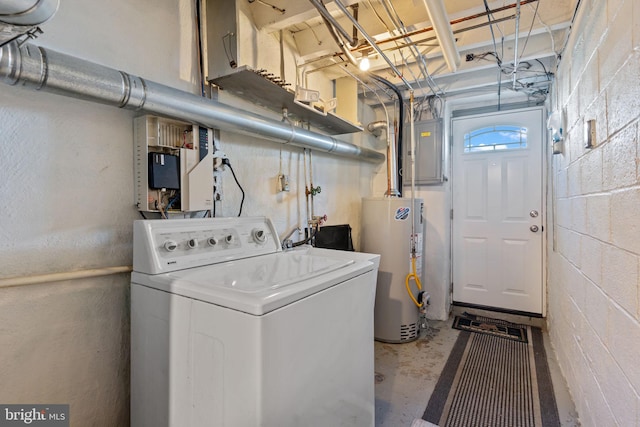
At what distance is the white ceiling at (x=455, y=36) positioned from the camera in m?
1.79

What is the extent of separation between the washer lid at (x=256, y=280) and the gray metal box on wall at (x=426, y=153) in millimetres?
1995

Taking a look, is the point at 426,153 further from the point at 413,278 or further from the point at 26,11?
the point at 26,11

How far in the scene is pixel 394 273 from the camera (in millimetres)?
2672

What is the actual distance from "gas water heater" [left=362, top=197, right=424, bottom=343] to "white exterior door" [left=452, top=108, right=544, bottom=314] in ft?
3.28

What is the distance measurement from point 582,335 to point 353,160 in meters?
2.14

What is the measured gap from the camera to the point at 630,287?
99 cm

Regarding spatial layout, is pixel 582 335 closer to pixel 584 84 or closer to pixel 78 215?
pixel 584 84

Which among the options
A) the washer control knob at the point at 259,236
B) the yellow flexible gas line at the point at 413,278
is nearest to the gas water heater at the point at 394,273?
the yellow flexible gas line at the point at 413,278

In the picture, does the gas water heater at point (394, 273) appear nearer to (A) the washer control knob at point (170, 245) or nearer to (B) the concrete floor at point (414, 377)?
(B) the concrete floor at point (414, 377)

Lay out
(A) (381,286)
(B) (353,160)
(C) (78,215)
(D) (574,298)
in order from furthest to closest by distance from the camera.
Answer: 1. (B) (353,160)
2. (A) (381,286)
3. (D) (574,298)
4. (C) (78,215)

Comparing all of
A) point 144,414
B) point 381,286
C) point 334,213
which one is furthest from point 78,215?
point 381,286

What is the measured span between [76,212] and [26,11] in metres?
0.72

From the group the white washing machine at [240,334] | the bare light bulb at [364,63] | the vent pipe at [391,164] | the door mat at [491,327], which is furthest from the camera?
the vent pipe at [391,164]

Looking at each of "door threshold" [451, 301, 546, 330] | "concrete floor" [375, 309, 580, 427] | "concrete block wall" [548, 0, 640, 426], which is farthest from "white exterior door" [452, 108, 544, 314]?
"concrete block wall" [548, 0, 640, 426]
